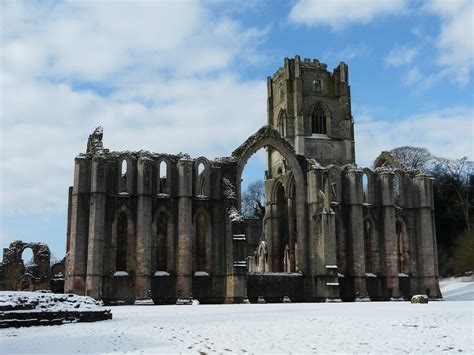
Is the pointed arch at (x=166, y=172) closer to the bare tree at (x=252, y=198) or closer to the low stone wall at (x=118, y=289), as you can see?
the low stone wall at (x=118, y=289)

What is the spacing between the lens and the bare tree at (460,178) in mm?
55553

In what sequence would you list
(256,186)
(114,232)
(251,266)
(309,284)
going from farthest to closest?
(256,186), (251,266), (309,284), (114,232)

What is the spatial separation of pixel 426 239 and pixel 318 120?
31202mm

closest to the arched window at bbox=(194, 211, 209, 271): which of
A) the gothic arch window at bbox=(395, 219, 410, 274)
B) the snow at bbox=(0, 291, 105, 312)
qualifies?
the gothic arch window at bbox=(395, 219, 410, 274)

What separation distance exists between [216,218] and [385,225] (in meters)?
11.4

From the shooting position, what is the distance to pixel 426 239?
38312 mm

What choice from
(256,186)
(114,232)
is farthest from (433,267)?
(256,186)

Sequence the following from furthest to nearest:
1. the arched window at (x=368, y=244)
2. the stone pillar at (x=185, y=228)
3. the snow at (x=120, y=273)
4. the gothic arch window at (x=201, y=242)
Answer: the arched window at (x=368, y=244), the gothic arch window at (x=201, y=242), the stone pillar at (x=185, y=228), the snow at (x=120, y=273)

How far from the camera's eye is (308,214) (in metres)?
35.9

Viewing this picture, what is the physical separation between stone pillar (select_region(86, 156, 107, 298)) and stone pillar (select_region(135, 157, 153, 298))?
192cm

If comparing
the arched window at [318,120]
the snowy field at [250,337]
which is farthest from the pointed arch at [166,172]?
the arched window at [318,120]

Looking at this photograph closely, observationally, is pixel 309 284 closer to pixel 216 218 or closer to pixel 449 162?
pixel 216 218

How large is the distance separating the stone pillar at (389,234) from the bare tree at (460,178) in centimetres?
1858

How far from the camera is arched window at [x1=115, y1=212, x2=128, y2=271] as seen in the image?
3241 cm
